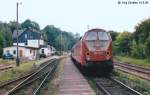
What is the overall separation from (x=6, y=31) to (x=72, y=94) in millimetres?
101670

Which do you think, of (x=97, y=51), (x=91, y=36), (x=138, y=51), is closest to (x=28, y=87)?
(x=97, y=51)

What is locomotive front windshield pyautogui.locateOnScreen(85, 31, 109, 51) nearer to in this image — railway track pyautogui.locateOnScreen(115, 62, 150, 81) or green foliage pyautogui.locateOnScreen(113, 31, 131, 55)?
railway track pyautogui.locateOnScreen(115, 62, 150, 81)

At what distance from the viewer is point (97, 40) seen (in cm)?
2764

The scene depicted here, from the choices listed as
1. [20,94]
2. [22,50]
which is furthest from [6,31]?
[20,94]

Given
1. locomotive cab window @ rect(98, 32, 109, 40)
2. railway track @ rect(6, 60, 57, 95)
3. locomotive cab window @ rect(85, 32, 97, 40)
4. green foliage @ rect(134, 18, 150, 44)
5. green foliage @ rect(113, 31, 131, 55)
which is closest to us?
railway track @ rect(6, 60, 57, 95)

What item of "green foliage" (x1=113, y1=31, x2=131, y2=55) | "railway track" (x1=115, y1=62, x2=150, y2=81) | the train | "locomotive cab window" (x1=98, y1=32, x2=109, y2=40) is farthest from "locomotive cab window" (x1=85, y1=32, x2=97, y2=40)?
"green foliage" (x1=113, y1=31, x2=131, y2=55)

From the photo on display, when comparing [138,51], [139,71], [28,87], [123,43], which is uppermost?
[123,43]

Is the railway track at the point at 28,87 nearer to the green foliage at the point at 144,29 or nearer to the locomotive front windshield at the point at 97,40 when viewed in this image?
the locomotive front windshield at the point at 97,40

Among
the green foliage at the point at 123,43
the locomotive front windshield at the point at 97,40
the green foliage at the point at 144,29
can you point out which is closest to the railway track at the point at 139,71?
the locomotive front windshield at the point at 97,40

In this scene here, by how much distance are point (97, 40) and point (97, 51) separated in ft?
3.11

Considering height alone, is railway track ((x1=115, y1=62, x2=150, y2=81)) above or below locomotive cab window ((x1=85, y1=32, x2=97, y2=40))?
below

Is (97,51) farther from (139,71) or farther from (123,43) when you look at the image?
(123,43)

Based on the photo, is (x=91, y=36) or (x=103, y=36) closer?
(x=103, y=36)

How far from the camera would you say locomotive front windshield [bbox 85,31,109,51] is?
27.3 m
